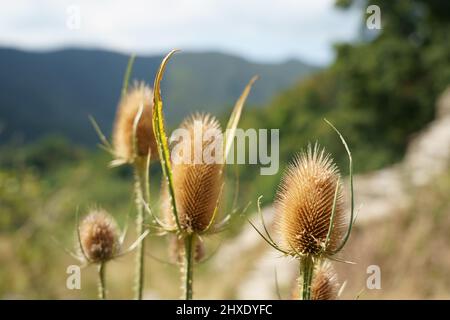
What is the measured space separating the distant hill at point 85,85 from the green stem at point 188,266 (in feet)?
210

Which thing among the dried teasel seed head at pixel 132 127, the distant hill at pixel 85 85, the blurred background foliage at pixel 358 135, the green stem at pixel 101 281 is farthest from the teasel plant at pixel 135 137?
the distant hill at pixel 85 85

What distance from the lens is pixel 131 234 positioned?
1386cm

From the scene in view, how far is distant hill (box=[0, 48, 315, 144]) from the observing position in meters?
81.1

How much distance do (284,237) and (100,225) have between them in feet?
2.43

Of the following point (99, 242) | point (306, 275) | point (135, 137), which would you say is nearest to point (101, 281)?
point (99, 242)

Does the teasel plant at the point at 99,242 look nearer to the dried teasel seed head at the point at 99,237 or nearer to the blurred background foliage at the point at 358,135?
the dried teasel seed head at the point at 99,237

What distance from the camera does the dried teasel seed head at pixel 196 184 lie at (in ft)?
6.04

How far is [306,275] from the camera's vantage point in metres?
1.60

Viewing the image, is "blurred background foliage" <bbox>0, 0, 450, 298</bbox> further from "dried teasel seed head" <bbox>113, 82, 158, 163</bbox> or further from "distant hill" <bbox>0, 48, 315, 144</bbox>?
"distant hill" <bbox>0, 48, 315, 144</bbox>

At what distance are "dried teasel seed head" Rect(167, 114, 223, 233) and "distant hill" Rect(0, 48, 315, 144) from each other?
63.9 meters

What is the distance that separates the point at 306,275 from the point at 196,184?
1.58 feet

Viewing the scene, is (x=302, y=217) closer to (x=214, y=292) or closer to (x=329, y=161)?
(x=329, y=161)

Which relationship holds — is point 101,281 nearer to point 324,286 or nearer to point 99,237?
point 99,237

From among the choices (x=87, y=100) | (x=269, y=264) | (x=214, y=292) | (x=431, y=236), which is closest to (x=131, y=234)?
(x=214, y=292)
